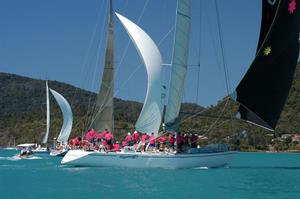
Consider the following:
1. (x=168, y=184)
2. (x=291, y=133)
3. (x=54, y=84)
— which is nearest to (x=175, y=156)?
(x=168, y=184)

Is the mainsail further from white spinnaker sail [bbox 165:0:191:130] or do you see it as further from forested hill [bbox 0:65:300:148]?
forested hill [bbox 0:65:300:148]

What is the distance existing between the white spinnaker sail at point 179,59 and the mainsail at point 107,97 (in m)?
7.36

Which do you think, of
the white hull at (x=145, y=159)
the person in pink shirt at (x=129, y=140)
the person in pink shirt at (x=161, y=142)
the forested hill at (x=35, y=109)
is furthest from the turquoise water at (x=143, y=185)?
the forested hill at (x=35, y=109)

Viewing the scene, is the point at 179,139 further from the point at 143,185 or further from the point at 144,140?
the point at 143,185

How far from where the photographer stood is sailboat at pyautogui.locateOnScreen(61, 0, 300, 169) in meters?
25.2

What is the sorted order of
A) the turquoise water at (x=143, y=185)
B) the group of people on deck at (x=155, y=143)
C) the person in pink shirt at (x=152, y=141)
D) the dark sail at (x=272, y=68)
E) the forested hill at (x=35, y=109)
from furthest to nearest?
the forested hill at (x=35, y=109) < the person in pink shirt at (x=152, y=141) < the group of people on deck at (x=155, y=143) < the dark sail at (x=272, y=68) < the turquoise water at (x=143, y=185)

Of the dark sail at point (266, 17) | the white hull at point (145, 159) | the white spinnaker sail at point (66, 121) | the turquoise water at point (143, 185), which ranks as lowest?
the turquoise water at point (143, 185)

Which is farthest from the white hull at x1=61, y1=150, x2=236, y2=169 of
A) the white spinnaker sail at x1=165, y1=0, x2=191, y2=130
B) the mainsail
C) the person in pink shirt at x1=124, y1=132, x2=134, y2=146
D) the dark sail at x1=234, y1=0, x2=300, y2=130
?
the mainsail

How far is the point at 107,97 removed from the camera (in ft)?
114

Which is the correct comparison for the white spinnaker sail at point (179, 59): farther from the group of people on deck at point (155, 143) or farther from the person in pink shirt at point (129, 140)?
the person in pink shirt at point (129, 140)

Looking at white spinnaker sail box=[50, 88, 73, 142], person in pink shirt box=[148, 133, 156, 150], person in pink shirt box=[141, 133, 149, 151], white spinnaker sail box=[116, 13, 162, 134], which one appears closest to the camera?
person in pink shirt box=[148, 133, 156, 150]

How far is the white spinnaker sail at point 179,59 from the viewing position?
27.3 m

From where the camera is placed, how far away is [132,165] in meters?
27.9

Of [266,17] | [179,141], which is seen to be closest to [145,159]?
[179,141]
